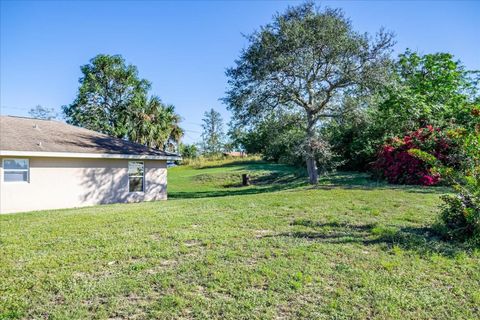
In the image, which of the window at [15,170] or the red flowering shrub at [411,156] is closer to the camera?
the window at [15,170]

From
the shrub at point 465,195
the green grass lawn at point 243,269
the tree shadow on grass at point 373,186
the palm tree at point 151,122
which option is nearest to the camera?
the green grass lawn at point 243,269

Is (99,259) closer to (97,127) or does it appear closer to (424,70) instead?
(424,70)

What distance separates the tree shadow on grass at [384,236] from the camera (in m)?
5.39

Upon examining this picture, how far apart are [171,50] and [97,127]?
15440 millimetres

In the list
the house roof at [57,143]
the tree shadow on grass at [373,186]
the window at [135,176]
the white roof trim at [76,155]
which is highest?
the house roof at [57,143]

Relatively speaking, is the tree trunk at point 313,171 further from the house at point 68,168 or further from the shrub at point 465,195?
the shrub at point 465,195

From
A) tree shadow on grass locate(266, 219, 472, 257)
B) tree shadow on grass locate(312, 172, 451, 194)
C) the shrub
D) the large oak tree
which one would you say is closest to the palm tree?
the large oak tree

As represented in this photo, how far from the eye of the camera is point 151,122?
31.5 metres

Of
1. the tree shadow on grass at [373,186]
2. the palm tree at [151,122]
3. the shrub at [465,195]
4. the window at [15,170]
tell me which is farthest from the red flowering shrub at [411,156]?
the palm tree at [151,122]

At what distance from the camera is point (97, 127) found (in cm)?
Result: 3070

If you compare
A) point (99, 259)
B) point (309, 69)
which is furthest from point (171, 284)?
point (309, 69)

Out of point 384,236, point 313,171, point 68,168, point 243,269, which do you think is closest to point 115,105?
point 68,168

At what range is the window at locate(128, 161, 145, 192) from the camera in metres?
15.2

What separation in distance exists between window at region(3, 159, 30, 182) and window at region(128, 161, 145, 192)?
13.5ft
